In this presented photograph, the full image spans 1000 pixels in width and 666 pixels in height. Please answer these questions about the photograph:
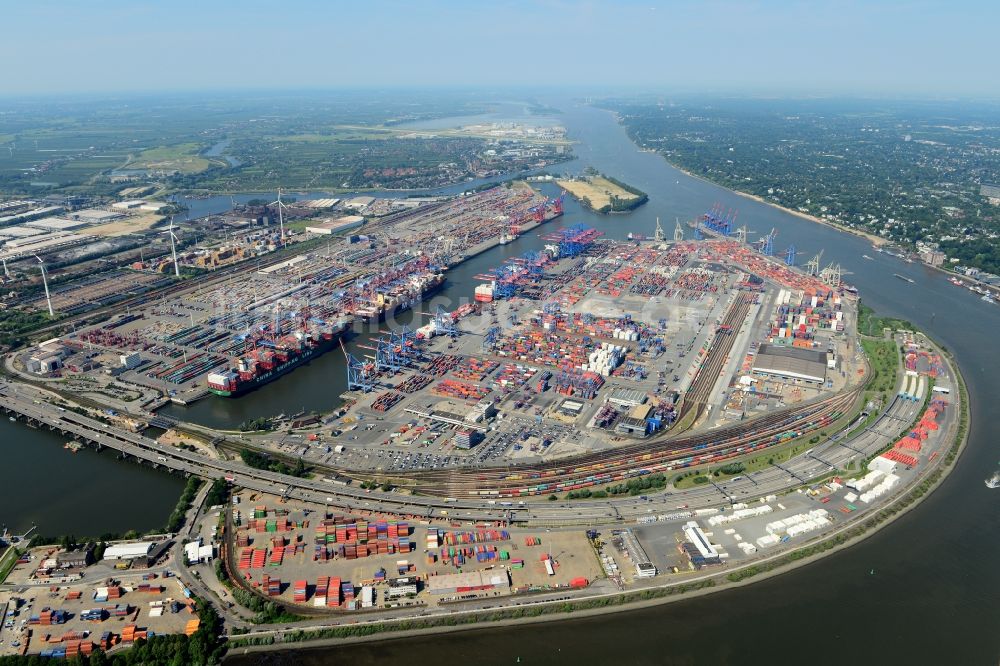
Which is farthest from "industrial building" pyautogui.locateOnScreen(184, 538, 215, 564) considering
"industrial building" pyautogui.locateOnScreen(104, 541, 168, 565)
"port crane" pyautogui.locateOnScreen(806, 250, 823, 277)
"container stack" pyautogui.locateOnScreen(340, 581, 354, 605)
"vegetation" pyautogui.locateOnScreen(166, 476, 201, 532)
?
"port crane" pyautogui.locateOnScreen(806, 250, 823, 277)

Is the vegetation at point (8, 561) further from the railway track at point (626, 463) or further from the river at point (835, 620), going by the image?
the railway track at point (626, 463)

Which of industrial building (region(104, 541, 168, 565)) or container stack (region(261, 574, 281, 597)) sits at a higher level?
industrial building (region(104, 541, 168, 565))

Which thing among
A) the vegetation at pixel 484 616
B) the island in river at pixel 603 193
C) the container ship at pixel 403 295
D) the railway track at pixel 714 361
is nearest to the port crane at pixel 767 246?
the railway track at pixel 714 361

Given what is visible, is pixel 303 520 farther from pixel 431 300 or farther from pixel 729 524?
pixel 431 300

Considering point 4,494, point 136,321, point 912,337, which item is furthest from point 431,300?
point 912,337

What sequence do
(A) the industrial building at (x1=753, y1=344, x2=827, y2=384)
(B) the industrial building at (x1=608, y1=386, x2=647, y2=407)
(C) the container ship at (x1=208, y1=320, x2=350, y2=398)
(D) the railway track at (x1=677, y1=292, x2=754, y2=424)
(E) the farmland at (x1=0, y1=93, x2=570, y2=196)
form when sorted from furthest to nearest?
(E) the farmland at (x1=0, y1=93, x2=570, y2=196), (A) the industrial building at (x1=753, y1=344, x2=827, y2=384), (C) the container ship at (x1=208, y1=320, x2=350, y2=398), (D) the railway track at (x1=677, y1=292, x2=754, y2=424), (B) the industrial building at (x1=608, y1=386, x2=647, y2=407)

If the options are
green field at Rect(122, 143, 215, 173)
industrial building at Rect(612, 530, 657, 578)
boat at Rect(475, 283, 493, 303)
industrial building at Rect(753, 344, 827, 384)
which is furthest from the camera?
green field at Rect(122, 143, 215, 173)

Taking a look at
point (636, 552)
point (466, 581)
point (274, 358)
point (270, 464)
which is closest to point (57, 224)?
point (274, 358)

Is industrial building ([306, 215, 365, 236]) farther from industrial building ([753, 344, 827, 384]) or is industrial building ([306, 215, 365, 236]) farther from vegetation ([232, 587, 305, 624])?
vegetation ([232, 587, 305, 624])
